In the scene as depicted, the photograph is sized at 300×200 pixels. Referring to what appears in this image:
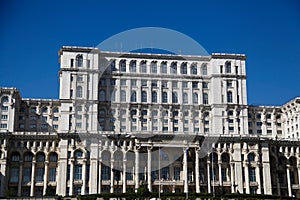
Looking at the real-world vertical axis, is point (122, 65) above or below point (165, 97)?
above

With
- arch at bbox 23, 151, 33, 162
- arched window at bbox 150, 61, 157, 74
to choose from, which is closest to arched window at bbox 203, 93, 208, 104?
arched window at bbox 150, 61, 157, 74

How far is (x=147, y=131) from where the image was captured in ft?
379

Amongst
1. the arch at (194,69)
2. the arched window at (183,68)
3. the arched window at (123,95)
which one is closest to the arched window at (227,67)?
the arch at (194,69)

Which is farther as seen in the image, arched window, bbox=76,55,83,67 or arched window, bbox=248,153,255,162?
arched window, bbox=76,55,83,67

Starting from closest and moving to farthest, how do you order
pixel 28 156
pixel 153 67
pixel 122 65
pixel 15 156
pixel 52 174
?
pixel 52 174, pixel 15 156, pixel 28 156, pixel 122 65, pixel 153 67

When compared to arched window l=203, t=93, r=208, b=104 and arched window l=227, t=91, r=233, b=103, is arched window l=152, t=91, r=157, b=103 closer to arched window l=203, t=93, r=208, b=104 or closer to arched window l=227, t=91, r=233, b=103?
arched window l=203, t=93, r=208, b=104

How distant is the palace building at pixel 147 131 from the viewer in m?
109

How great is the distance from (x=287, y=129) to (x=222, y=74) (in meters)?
27.1

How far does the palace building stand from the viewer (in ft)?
358

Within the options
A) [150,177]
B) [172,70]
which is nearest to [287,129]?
[172,70]

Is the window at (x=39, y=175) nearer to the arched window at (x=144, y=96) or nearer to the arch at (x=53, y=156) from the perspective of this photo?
the arch at (x=53, y=156)

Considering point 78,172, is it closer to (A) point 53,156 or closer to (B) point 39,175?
(A) point 53,156

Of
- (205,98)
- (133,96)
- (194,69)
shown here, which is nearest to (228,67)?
(194,69)

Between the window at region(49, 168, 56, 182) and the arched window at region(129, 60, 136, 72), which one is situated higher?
the arched window at region(129, 60, 136, 72)
